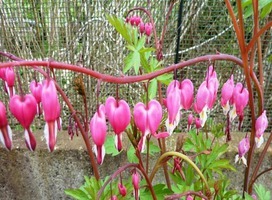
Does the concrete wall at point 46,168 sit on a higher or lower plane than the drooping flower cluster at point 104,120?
lower

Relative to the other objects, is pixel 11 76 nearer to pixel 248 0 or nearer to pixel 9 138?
pixel 9 138

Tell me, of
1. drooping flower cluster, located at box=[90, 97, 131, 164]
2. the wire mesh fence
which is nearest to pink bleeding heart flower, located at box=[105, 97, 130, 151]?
drooping flower cluster, located at box=[90, 97, 131, 164]

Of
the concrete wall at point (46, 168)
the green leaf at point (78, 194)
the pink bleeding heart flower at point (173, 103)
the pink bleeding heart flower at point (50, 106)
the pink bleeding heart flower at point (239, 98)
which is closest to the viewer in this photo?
the pink bleeding heart flower at point (50, 106)

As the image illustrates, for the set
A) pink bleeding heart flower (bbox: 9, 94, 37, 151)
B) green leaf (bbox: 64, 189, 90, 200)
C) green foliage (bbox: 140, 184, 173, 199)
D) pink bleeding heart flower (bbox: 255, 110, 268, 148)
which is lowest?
green foliage (bbox: 140, 184, 173, 199)

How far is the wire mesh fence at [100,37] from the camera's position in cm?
192

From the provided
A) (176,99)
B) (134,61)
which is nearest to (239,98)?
(176,99)

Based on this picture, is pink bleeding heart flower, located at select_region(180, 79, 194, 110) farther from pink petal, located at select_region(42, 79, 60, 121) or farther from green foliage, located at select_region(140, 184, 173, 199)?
green foliage, located at select_region(140, 184, 173, 199)

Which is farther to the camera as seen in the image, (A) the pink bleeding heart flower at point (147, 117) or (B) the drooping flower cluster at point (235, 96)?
(B) the drooping flower cluster at point (235, 96)

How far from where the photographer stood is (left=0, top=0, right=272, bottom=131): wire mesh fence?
1925 millimetres

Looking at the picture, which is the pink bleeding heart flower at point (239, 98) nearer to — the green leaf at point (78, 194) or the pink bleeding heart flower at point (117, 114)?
the pink bleeding heart flower at point (117, 114)

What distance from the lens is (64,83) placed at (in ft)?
6.58

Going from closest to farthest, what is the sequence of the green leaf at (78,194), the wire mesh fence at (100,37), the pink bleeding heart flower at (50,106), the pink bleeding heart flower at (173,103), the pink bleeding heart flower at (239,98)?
the pink bleeding heart flower at (50,106) < the pink bleeding heart flower at (173,103) < the pink bleeding heart flower at (239,98) < the green leaf at (78,194) < the wire mesh fence at (100,37)

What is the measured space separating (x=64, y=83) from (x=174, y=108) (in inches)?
55.6

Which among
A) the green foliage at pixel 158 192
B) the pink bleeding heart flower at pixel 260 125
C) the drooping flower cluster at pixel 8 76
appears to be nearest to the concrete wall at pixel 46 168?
the green foliage at pixel 158 192
